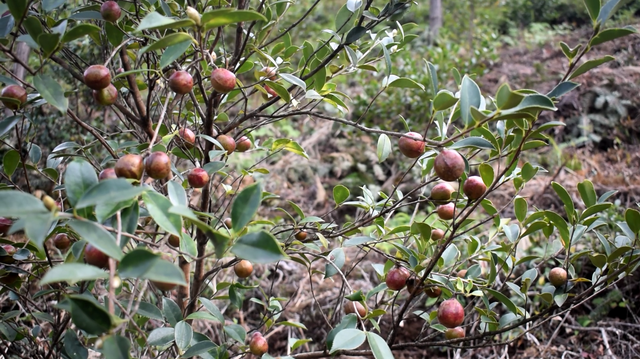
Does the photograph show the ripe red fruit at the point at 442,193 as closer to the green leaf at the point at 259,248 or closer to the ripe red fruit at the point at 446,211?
the ripe red fruit at the point at 446,211

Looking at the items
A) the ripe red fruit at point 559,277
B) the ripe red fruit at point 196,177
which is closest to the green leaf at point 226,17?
the ripe red fruit at point 196,177

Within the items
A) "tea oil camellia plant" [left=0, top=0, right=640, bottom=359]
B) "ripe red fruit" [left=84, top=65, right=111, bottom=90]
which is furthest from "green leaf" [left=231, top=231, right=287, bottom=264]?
"ripe red fruit" [left=84, top=65, right=111, bottom=90]

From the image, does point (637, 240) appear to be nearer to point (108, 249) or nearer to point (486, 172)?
point (486, 172)

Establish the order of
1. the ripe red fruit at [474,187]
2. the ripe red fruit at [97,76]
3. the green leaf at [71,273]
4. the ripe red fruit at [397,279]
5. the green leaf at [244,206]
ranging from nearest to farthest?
the green leaf at [71,273] → the green leaf at [244,206] → the ripe red fruit at [97,76] → the ripe red fruit at [474,187] → the ripe red fruit at [397,279]

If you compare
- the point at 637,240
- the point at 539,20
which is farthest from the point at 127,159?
the point at 539,20

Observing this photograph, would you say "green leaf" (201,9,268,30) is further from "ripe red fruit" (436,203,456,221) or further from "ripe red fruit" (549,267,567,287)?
"ripe red fruit" (549,267,567,287)

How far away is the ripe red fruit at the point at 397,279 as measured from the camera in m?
0.78

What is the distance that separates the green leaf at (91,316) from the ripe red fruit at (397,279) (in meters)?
0.52

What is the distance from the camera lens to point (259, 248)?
0.42 metres

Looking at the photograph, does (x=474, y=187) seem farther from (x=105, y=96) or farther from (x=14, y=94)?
(x=14, y=94)

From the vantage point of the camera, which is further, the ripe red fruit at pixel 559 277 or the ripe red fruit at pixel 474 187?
the ripe red fruit at pixel 559 277

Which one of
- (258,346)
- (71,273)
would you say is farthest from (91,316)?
(258,346)

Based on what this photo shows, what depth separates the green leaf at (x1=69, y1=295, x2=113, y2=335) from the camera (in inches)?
15.1

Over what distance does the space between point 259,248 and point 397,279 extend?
431 mm
